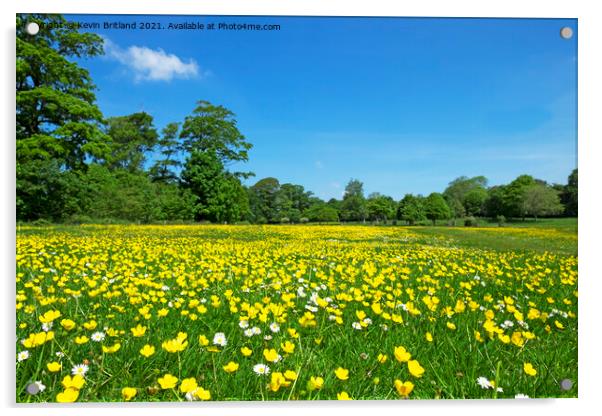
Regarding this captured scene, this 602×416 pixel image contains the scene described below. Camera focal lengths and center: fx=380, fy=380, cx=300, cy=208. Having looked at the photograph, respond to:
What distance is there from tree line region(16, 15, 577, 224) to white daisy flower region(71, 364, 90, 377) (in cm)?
112

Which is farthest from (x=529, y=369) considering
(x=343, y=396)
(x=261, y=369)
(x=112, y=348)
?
(x=112, y=348)

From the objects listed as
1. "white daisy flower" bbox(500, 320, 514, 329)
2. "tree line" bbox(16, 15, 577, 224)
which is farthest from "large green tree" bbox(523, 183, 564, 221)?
"white daisy flower" bbox(500, 320, 514, 329)

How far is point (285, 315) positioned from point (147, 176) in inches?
52.6

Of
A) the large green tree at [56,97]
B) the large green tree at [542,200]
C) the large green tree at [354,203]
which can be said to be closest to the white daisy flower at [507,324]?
the large green tree at [542,200]

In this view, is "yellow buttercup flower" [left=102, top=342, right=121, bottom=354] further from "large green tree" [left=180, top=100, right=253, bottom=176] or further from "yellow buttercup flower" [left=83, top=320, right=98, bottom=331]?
"large green tree" [left=180, top=100, right=253, bottom=176]

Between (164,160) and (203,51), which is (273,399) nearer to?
(164,160)

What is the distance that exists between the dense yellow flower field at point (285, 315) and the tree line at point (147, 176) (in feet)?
0.60

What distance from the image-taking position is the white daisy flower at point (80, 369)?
1698 millimetres

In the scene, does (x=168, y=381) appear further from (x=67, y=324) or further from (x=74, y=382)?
(x=67, y=324)

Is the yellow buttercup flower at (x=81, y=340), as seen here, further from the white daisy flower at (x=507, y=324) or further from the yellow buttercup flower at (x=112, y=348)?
the white daisy flower at (x=507, y=324)

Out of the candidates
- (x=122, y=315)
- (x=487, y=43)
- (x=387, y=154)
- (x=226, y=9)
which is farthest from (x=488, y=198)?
(x=122, y=315)

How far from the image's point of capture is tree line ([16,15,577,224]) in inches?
92.7

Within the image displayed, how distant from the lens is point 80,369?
171cm

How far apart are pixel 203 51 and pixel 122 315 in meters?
1.62
